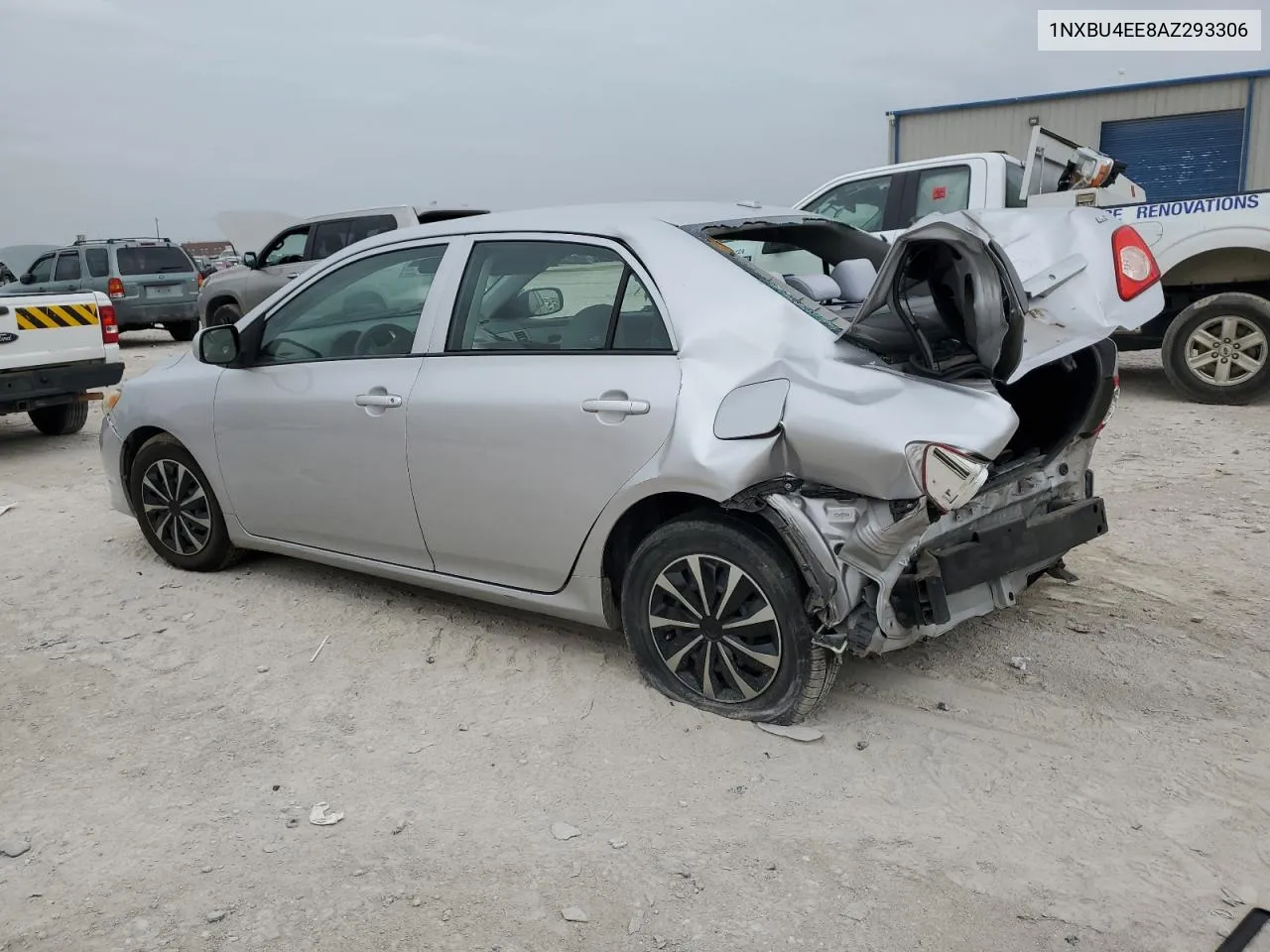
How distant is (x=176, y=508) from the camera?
17.3 ft

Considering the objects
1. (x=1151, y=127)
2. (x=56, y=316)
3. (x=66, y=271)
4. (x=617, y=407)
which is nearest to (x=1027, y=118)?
(x=1151, y=127)

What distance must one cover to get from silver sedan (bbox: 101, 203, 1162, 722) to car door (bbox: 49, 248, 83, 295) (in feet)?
49.7

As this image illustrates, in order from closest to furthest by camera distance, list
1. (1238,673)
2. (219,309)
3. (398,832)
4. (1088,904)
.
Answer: (1088,904) < (398,832) < (1238,673) < (219,309)

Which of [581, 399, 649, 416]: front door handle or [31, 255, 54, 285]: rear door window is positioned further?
[31, 255, 54, 285]: rear door window

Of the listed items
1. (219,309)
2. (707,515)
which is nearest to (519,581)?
(707,515)

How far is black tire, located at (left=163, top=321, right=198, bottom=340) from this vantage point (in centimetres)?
1766

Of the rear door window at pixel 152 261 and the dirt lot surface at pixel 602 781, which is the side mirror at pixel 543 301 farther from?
the rear door window at pixel 152 261

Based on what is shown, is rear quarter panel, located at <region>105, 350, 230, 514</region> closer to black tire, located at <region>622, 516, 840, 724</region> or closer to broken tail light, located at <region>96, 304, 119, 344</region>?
black tire, located at <region>622, 516, 840, 724</region>

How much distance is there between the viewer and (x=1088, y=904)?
2.59 m

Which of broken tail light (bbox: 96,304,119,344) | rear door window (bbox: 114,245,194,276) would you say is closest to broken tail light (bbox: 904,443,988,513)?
broken tail light (bbox: 96,304,119,344)

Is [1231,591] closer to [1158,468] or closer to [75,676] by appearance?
[1158,468]

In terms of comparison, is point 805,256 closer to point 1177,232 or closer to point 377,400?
point 377,400

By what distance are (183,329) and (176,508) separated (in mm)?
14065

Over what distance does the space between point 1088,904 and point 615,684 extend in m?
1.79
